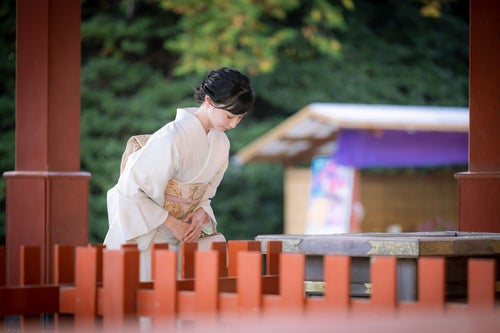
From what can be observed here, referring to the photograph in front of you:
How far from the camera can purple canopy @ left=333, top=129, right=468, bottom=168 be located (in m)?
11.3

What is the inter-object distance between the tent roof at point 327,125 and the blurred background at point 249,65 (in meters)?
2.51

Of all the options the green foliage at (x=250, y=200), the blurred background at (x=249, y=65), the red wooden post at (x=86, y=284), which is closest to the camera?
the red wooden post at (x=86, y=284)

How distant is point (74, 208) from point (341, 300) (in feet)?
8.11

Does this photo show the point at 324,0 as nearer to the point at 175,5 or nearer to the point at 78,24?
the point at 175,5

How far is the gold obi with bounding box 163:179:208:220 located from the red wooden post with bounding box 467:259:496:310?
2.00m

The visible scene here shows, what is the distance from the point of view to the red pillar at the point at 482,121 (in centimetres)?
455

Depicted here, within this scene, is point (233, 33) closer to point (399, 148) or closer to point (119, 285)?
point (399, 148)

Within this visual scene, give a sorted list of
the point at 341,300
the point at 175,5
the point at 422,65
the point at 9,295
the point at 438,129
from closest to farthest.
→ the point at 341,300
the point at 9,295
the point at 438,129
the point at 175,5
the point at 422,65

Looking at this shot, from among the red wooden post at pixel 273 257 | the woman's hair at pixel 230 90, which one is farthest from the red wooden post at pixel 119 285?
the woman's hair at pixel 230 90

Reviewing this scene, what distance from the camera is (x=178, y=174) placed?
3912 millimetres

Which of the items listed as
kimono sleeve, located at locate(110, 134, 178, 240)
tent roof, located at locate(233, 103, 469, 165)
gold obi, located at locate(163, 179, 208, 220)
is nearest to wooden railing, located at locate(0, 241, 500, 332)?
kimono sleeve, located at locate(110, 134, 178, 240)

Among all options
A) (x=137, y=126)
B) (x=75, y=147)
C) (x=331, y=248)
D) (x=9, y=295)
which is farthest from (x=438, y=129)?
(x=9, y=295)

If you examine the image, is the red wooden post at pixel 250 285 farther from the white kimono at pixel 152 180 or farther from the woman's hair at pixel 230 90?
the woman's hair at pixel 230 90

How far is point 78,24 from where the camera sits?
14.7 feet
